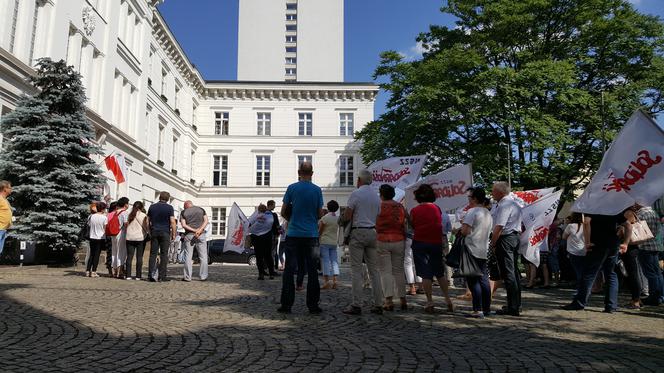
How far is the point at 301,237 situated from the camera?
699 centimetres

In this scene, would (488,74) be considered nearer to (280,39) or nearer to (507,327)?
(507,327)

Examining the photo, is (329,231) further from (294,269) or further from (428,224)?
(294,269)

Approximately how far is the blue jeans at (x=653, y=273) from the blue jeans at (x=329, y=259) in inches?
227

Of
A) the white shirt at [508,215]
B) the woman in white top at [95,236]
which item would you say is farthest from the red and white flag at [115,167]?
the white shirt at [508,215]

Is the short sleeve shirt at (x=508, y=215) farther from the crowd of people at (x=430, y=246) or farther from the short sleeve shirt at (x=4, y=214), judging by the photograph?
the short sleeve shirt at (x=4, y=214)

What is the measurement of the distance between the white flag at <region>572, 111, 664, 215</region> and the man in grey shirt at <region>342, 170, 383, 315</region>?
289 cm

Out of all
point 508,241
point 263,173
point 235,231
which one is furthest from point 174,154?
point 508,241

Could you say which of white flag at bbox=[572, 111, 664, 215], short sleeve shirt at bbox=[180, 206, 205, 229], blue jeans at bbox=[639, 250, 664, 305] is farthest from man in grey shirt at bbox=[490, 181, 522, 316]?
short sleeve shirt at bbox=[180, 206, 205, 229]

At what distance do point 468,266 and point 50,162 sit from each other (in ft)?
47.0

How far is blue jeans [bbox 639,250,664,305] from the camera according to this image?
8.60m

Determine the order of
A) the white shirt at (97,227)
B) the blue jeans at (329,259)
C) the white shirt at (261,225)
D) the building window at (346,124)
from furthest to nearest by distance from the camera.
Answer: the building window at (346,124) < the white shirt at (97,227) < the white shirt at (261,225) < the blue jeans at (329,259)

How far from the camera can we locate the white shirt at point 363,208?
280 inches

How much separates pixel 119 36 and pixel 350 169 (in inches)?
943

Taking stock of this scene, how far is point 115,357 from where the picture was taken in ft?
14.1
